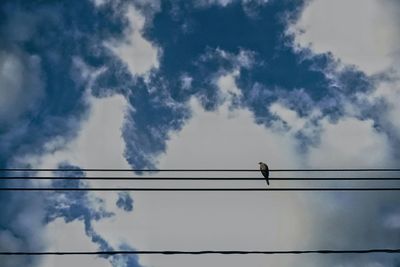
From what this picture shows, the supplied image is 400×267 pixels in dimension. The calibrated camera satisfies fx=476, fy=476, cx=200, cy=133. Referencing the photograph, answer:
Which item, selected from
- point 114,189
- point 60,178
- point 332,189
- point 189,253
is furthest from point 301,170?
point 60,178

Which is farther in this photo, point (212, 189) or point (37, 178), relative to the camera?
point (37, 178)

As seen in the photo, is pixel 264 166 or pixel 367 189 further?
pixel 264 166

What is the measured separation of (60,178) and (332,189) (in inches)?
246

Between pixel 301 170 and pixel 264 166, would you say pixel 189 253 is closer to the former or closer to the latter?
pixel 301 170

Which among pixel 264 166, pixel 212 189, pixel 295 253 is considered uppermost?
pixel 264 166

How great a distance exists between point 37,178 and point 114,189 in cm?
213

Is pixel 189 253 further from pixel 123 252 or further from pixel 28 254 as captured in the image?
pixel 28 254

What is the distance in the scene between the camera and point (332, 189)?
10828 millimetres

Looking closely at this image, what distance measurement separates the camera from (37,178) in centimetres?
1116

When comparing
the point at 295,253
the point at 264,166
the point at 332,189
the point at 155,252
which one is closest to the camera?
the point at 155,252

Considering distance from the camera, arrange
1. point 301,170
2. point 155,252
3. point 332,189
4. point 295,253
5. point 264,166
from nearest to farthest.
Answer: point 155,252, point 295,253, point 332,189, point 301,170, point 264,166

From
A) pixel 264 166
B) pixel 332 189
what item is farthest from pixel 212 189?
pixel 264 166

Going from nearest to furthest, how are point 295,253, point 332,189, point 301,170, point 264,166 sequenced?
point 295,253 → point 332,189 → point 301,170 → point 264,166

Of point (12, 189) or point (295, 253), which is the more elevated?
point (12, 189)
